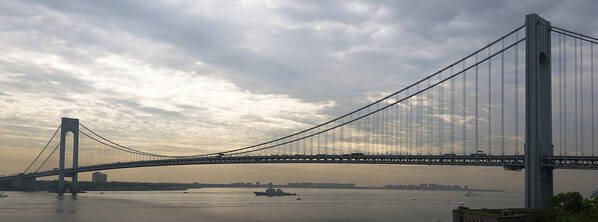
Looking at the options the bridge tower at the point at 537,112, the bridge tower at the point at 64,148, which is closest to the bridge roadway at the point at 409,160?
the bridge tower at the point at 537,112

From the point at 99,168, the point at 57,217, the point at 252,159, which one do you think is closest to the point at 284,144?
the point at 252,159

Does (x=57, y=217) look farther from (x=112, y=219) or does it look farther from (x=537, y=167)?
(x=537, y=167)

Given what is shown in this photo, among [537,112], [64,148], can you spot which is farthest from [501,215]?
[64,148]

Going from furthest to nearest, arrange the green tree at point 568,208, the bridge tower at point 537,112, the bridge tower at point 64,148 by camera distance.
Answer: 1. the bridge tower at point 64,148
2. the bridge tower at point 537,112
3. the green tree at point 568,208

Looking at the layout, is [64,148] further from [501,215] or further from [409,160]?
[501,215]

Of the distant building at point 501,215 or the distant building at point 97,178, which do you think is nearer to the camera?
the distant building at point 501,215

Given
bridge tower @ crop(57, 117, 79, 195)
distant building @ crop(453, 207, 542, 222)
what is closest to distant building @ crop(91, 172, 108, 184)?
bridge tower @ crop(57, 117, 79, 195)

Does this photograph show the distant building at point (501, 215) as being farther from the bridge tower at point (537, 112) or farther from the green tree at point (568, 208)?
the bridge tower at point (537, 112)

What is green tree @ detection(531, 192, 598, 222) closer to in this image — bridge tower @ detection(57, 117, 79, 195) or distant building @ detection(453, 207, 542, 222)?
distant building @ detection(453, 207, 542, 222)
